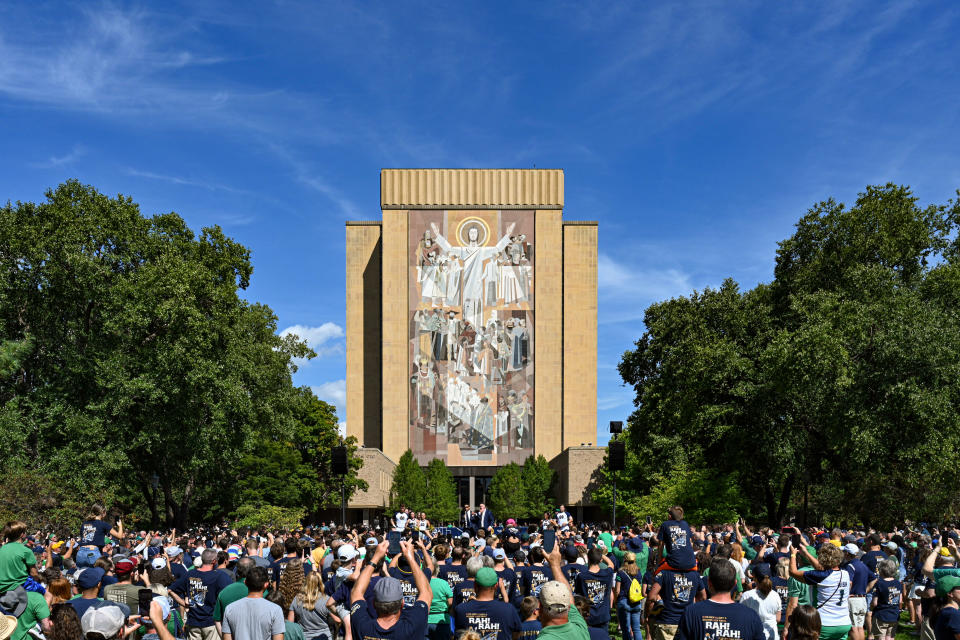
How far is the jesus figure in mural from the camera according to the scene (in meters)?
75.2

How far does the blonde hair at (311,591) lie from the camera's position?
31.4 ft

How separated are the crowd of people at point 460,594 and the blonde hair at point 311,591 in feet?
0.05

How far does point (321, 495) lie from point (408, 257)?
25512 millimetres

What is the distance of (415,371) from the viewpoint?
7469cm

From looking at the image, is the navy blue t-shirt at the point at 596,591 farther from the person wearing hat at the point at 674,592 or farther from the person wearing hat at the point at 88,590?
the person wearing hat at the point at 88,590

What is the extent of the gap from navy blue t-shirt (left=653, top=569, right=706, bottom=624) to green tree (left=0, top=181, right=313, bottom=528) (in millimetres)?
27951

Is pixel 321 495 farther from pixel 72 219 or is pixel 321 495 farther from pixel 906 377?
pixel 906 377

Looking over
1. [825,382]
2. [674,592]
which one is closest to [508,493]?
[825,382]

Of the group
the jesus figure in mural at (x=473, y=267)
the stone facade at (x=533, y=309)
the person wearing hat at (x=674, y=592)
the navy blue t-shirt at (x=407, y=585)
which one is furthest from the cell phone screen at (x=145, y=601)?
the jesus figure in mural at (x=473, y=267)

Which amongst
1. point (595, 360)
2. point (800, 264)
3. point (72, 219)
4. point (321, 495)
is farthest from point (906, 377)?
point (595, 360)

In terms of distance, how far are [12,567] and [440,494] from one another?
197 ft

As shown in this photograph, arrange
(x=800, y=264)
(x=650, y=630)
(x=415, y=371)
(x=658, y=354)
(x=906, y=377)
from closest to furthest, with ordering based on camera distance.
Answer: (x=650, y=630) < (x=906, y=377) < (x=800, y=264) < (x=658, y=354) < (x=415, y=371)

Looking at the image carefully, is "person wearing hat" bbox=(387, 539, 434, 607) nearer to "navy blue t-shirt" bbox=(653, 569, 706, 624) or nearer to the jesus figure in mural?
"navy blue t-shirt" bbox=(653, 569, 706, 624)

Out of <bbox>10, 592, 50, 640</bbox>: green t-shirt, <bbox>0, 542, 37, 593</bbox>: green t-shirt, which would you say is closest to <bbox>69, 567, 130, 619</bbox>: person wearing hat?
<bbox>10, 592, 50, 640</bbox>: green t-shirt
